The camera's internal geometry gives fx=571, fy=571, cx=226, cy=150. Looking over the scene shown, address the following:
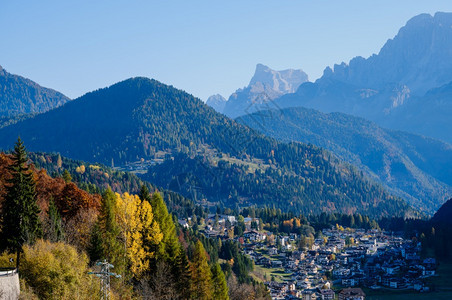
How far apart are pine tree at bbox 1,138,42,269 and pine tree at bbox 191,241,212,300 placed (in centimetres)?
2311

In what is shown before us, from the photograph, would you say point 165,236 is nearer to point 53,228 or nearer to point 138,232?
point 138,232

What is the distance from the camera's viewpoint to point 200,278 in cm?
7700

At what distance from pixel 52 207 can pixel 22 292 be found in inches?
760

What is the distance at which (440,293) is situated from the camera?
158375 mm

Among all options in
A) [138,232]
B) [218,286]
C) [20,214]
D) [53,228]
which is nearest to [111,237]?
[138,232]

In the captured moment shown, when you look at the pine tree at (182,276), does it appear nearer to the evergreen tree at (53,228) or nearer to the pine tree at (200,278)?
the pine tree at (200,278)

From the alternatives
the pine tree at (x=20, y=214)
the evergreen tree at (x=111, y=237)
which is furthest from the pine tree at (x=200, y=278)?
the pine tree at (x=20, y=214)

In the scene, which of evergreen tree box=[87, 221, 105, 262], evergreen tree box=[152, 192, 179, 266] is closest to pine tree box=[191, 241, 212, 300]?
evergreen tree box=[152, 192, 179, 266]

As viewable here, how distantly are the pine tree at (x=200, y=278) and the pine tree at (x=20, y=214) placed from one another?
23.1 meters

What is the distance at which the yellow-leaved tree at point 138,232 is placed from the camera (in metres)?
70.8

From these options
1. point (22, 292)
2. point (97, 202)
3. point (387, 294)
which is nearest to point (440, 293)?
point (387, 294)

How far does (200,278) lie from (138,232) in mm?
11253

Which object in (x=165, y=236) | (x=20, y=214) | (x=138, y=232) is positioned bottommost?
(x=165, y=236)

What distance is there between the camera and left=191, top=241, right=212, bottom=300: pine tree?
76.4 metres
